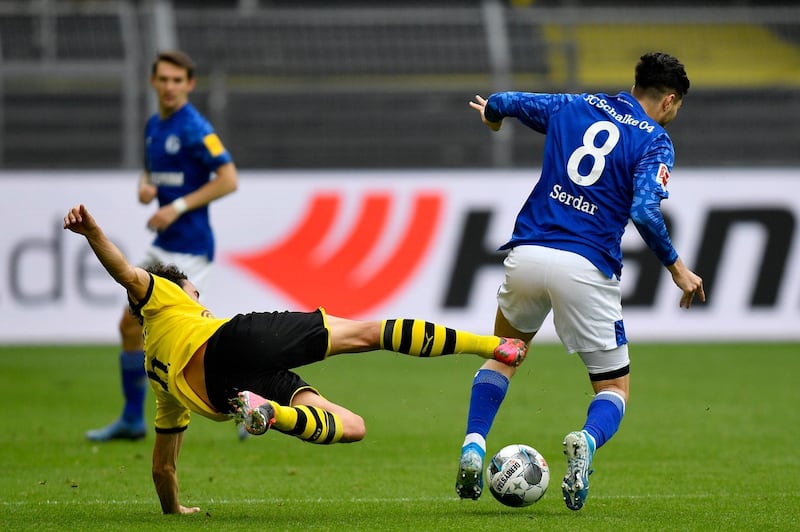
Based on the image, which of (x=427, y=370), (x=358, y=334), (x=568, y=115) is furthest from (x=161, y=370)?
(x=427, y=370)

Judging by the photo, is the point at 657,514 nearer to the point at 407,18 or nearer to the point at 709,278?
the point at 709,278

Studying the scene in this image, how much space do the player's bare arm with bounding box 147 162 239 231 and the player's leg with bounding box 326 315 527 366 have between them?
314cm

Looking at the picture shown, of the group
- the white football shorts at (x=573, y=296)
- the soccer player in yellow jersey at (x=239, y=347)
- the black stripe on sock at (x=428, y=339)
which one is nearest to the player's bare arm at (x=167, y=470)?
the soccer player in yellow jersey at (x=239, y=347)

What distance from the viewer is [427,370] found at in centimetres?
1332

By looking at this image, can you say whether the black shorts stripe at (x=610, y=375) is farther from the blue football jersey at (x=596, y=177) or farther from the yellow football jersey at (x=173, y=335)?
the yellow football jersey at (x=173, y=335)

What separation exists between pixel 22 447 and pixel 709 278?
28.4 feet

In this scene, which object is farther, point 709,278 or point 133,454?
point 709,278

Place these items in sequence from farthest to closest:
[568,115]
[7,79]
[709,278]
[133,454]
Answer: [7,79] < [709,278] < [133,454] < [568,115]

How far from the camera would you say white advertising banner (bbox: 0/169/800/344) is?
14602mm

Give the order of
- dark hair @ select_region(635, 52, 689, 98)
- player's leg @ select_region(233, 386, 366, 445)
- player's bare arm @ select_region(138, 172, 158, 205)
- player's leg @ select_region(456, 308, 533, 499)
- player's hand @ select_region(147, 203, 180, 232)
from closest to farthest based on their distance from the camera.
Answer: player's leg @ select_region(233, 386, 366, 445) < player's leg @ select_region(456, 308, 533, 499) < dark hair @ select_region(635, 52, 689, 98) < player's hand @ select_region(147, 203, 180, 232) < player's bare arm @ select_region(138, 172, 158, 205)

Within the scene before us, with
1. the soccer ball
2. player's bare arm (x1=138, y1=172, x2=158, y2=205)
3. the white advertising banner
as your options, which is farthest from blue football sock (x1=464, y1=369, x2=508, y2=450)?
the white advertising banner

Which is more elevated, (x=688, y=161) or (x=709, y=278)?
(x=688, y=161)

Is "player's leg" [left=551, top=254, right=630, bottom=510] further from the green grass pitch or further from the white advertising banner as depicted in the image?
the white advertising banner

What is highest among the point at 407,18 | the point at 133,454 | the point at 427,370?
the point at 407,18
